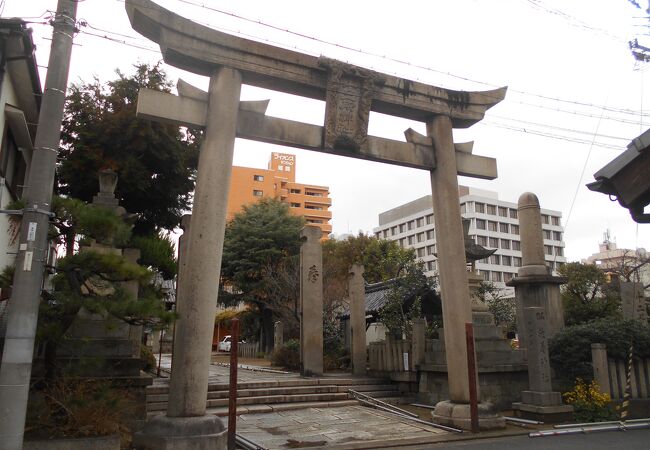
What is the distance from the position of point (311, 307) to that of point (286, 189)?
58181mm

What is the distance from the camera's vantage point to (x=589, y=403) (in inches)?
411

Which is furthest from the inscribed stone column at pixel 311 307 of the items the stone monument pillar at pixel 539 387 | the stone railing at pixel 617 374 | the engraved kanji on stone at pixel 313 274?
the stone railing at pixel 617 374

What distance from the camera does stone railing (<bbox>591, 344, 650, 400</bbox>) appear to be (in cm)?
1090

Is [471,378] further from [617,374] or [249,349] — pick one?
[249,349]

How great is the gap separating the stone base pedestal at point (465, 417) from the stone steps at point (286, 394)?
3.37 meters

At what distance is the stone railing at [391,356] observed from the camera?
45.1 ft

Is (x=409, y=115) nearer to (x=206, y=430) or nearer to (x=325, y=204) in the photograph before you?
(x=206, y=430)

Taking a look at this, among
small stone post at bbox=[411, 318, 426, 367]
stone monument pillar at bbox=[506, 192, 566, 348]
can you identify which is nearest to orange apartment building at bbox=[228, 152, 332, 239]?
stone monument pillar at bbox=[506, 192, 566, 348]

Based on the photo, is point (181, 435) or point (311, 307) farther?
point (311, 307)

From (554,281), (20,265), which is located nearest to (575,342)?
(554,281)

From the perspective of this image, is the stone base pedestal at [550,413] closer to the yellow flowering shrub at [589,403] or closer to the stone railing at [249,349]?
the yellow flowering shrub at [589,403]

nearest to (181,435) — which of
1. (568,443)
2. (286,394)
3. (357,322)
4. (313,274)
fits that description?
(286,394)

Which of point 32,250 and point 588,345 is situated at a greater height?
point 32,250

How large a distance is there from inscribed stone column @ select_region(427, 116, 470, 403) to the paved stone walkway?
1.33 m
